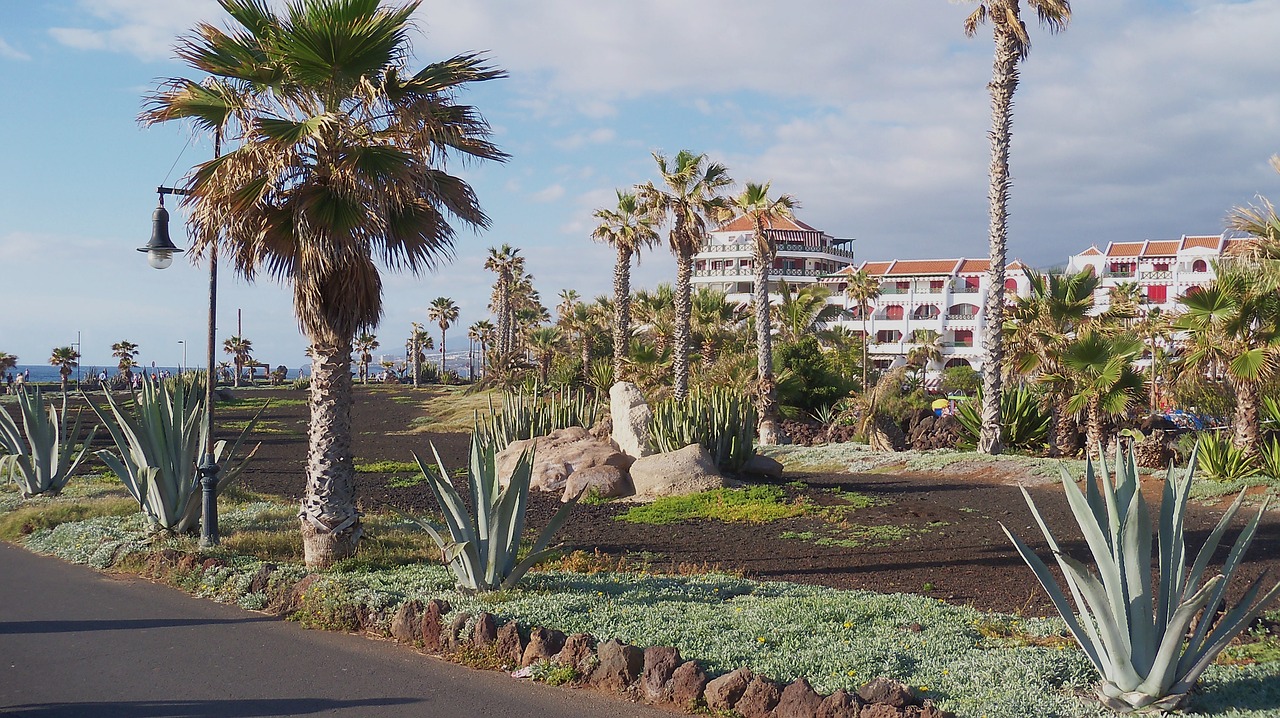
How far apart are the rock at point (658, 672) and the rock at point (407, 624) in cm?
196

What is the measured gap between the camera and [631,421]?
714 inches

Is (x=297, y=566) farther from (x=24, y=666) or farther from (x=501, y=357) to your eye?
(x=501, y=357)

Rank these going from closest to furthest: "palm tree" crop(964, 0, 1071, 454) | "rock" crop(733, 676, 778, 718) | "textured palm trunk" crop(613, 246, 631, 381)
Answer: "rock" crop(733, 676, 778, 718) → "palm tree" crop(964, 0, 1071, 454) → "textured palm trunk" crop(613, 246, 631, 381)

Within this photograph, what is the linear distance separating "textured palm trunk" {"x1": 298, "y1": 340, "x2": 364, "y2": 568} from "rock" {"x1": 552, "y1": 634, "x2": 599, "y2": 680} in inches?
146

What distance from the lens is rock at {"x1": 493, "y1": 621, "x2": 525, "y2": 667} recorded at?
614cm

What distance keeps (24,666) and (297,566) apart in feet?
8.03

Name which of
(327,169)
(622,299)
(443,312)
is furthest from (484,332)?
(327,169)

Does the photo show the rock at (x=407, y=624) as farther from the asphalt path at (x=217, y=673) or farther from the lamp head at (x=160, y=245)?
the lamp head at (x=160, y=245)

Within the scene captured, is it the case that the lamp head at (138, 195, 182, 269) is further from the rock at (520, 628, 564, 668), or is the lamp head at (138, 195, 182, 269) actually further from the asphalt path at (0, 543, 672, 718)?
the rock at (520, 628, 564, 668)

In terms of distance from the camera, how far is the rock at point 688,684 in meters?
5.37

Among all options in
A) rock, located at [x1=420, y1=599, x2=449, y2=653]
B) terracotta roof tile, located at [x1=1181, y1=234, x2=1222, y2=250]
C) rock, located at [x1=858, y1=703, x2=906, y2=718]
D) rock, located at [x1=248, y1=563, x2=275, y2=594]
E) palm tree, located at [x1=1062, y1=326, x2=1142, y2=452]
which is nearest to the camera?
rock, located at [x1=858, y1=703, x2=906, y2=718]

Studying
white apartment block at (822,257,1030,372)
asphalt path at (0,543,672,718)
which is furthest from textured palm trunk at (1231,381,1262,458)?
white apartment block at (822,257,1030,372)

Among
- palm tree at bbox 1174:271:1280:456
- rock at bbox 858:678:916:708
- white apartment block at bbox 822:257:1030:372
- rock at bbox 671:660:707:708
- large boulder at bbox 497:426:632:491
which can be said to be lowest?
rock at bbox 671:660:707:708

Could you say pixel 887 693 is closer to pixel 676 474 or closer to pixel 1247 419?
pixel 676 474
